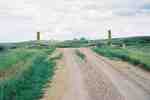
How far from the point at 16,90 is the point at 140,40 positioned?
62.5 meters

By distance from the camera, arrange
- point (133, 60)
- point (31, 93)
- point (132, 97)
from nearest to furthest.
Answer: point (132, 97), point (31, 93), point (133, 60)

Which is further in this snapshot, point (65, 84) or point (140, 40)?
point (140, 40)

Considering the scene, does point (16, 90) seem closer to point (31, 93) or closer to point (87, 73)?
point (31, 93)

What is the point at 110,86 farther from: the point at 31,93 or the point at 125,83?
the point at 31,93

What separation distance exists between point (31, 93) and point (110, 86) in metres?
3.63

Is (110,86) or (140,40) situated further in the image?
(140,40)

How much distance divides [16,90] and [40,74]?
620cm

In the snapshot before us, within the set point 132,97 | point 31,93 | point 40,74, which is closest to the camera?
point 132,97

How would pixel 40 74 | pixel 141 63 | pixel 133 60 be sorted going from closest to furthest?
pixel 40 74 < pixel 141 63 < pixel 133 60

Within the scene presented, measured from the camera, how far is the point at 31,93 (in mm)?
13539

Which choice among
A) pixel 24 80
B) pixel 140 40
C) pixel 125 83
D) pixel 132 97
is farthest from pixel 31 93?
pixel 140 40

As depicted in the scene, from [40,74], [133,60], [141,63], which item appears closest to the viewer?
[40,74]

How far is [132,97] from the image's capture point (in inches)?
499

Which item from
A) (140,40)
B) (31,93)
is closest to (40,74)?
(31,93)
